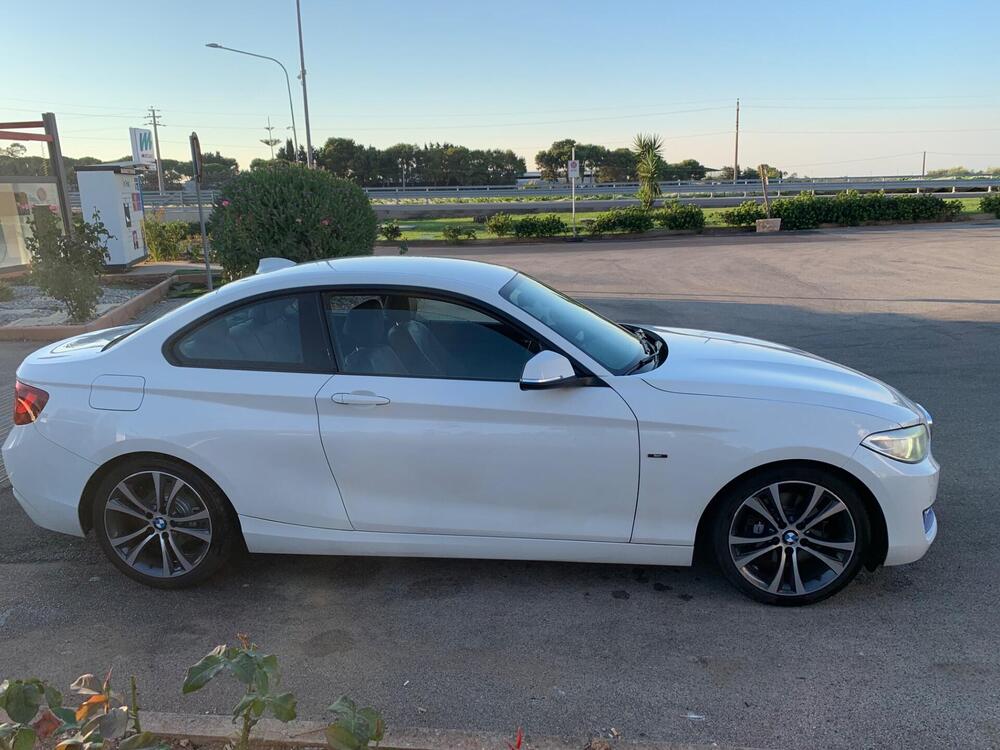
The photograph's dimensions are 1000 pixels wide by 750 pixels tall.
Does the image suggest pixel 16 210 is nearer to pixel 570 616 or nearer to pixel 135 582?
pixel 135 582

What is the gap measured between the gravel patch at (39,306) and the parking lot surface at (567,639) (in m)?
7.37

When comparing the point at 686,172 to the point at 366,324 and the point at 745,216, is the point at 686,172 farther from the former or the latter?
the point at 366,324

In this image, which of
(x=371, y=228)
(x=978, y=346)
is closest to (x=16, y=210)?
(x=371, y=228)

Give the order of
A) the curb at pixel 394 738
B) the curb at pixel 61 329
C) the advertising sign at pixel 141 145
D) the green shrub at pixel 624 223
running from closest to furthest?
the curb at pixel 394 738 → the curb at pixel 61 329 → the green shrub at pixel 624 223 → the advertising sign at pixel 141 145

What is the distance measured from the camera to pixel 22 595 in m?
3.82

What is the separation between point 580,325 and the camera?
3.97m

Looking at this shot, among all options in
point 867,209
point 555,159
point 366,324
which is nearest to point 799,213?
point 867,209

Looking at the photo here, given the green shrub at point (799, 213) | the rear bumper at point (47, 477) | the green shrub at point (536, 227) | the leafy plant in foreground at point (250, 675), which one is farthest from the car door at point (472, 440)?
the green shrub at point (799, 213)

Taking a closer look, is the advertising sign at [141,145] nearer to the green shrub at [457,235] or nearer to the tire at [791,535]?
the green shrub at [457,235]

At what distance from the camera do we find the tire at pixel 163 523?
3654 mm

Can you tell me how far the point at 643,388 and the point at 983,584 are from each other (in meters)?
1.98

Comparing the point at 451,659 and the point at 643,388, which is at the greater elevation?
the point at 643,388

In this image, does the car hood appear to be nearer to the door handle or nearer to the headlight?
the headlight

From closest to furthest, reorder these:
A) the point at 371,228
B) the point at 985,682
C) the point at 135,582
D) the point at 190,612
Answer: the point at 985,682
the point at 190,612
the point at 135,582
the point at 371,228
